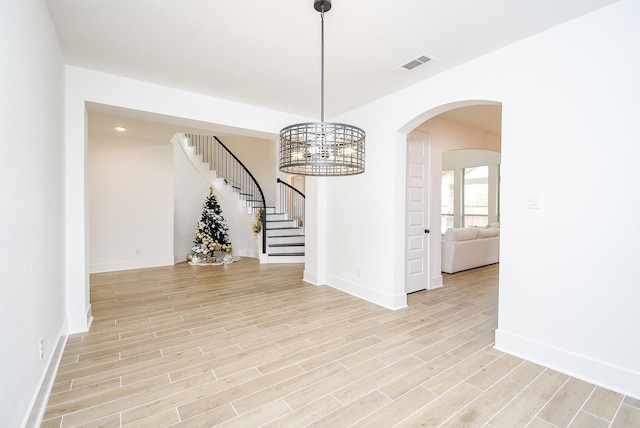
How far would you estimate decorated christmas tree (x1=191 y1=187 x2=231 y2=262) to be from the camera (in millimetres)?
6637

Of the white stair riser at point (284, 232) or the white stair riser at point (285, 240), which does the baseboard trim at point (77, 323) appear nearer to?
the white stair riser at point (285, 240)

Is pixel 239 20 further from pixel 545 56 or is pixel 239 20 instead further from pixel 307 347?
pixel 307 347

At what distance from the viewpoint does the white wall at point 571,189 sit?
2.01 m

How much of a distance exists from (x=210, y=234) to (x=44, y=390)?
4.96m

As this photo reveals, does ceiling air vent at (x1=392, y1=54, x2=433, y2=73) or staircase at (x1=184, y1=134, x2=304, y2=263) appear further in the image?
staircase at (x1=184, y1=134, x2=304, y2=263)

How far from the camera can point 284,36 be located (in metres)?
2.44

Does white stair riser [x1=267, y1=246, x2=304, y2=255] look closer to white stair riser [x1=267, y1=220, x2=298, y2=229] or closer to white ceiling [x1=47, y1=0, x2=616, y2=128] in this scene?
white stair riser [x1=267, y1=220, x2=298, y2=229]

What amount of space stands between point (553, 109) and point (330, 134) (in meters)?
1.87

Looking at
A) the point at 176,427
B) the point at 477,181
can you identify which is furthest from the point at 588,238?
the point at 477,181

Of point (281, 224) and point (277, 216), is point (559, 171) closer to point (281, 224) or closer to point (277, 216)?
point (281, 224)

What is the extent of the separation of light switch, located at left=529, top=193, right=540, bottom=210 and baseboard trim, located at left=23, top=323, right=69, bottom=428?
3741 millimetres

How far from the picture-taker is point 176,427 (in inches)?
65.8

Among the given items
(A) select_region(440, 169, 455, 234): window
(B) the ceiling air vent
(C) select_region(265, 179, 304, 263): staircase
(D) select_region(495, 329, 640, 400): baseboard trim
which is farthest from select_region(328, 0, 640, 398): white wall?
(A) select_region(440, 169, 455, 234): window

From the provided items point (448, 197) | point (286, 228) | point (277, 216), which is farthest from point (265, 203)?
point (448, 197)
